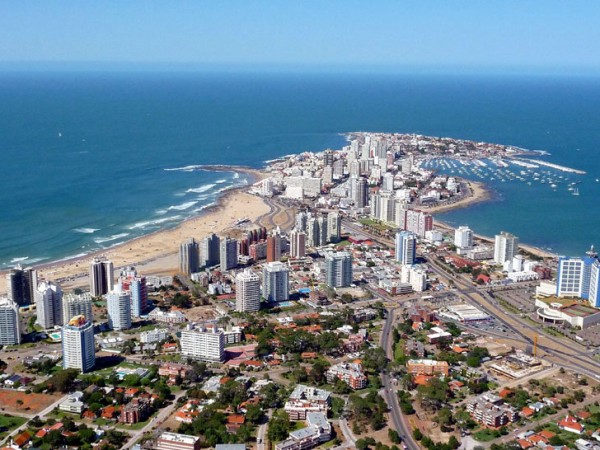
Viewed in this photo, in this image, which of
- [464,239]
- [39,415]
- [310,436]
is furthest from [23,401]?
[464,239]

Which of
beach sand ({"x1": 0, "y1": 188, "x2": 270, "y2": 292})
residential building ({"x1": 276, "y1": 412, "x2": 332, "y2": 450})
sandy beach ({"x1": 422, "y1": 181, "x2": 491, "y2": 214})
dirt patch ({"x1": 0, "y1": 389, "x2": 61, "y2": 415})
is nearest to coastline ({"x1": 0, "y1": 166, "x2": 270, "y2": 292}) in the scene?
beach sand ({"x1": 0, "y1": 188, "x2": 270, "y2": 292})

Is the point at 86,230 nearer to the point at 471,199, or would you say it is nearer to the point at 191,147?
the point at 471,199

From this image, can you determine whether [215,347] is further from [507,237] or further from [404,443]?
[507,237]

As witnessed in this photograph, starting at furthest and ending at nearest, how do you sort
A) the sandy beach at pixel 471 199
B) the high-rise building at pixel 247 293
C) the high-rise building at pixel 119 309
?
the sandy beach at pixel 471 199 → the high-rise building at pixel 247 293 → the high-rise building at pixel 119 309

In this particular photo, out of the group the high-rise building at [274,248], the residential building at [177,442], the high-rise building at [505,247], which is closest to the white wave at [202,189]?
the high-rise building at [274,248]

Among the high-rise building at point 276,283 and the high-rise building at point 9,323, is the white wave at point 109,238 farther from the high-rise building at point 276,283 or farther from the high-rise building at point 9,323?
the high-rise building at point 9,323

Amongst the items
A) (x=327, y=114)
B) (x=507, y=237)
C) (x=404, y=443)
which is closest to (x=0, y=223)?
(x=507, y=237)

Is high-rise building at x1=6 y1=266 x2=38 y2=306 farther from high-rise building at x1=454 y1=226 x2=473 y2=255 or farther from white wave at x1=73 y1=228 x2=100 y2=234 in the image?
high-rise building at x1=454 y1=226 x2=473 y2=255
